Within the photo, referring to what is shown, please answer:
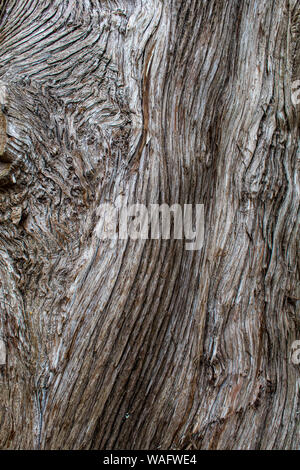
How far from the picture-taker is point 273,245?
1871 mm

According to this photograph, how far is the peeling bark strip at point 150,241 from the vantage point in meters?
1.68

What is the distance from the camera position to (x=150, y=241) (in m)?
1.76

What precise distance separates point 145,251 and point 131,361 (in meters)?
0.52

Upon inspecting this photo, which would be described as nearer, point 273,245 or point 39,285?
point 39,285

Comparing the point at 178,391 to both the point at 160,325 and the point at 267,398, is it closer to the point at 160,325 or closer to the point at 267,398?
the point at 160,325

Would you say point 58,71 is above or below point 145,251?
above

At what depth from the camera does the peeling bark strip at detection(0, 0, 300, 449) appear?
1.68 meters

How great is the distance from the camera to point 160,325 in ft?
5.81

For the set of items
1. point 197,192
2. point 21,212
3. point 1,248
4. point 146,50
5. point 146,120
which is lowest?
point 1,248

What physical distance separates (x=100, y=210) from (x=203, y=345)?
32.7 inches

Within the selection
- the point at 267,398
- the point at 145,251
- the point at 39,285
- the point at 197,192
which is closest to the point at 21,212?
the point at 39,285

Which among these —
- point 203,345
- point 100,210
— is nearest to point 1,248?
point 100,210

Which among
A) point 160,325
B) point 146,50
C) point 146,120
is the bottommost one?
point 160,325

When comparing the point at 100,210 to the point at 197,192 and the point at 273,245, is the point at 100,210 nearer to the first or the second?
the point at 197,192
